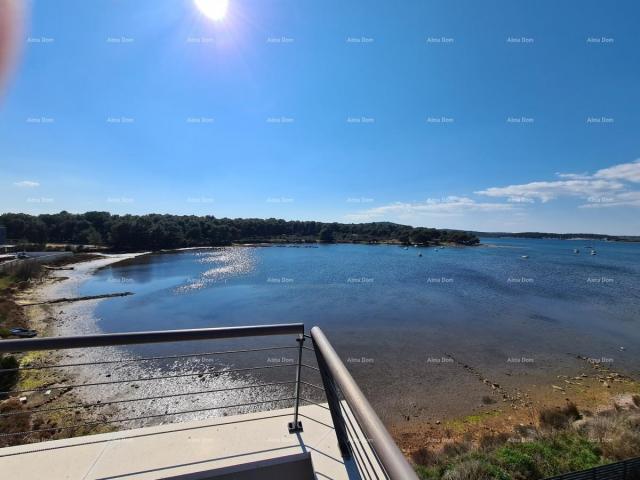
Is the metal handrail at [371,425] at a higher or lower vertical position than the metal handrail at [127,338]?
higher

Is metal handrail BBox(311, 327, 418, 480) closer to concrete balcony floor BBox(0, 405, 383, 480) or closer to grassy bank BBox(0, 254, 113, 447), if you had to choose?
concrete balcony floor BBox(0, 405, 383, 480)

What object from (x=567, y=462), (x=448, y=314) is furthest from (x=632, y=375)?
(x=567, y=462)

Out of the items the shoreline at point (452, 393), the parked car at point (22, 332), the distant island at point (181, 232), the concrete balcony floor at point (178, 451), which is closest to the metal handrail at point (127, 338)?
the concrete balcony floor at point (178, 451)

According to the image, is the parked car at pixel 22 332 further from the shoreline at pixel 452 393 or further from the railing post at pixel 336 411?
the railing post at pixel 336 411

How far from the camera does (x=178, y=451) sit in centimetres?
216

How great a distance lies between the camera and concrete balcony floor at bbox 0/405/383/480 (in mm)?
1973

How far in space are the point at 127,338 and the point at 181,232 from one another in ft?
298

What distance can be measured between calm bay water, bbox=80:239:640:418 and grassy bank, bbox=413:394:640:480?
2.53 m

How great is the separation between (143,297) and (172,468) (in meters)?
30.2

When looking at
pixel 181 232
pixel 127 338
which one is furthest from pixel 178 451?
pixel 181 232

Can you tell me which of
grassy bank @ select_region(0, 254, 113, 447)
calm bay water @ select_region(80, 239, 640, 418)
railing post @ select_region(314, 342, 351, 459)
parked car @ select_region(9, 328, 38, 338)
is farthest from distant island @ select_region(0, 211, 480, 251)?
railing post @ select_region(314, 342, 351, 459)

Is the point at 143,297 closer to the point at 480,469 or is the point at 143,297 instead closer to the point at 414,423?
the point at 414,423

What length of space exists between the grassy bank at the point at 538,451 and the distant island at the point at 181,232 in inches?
3143

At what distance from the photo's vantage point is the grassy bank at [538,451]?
5.85 metres
